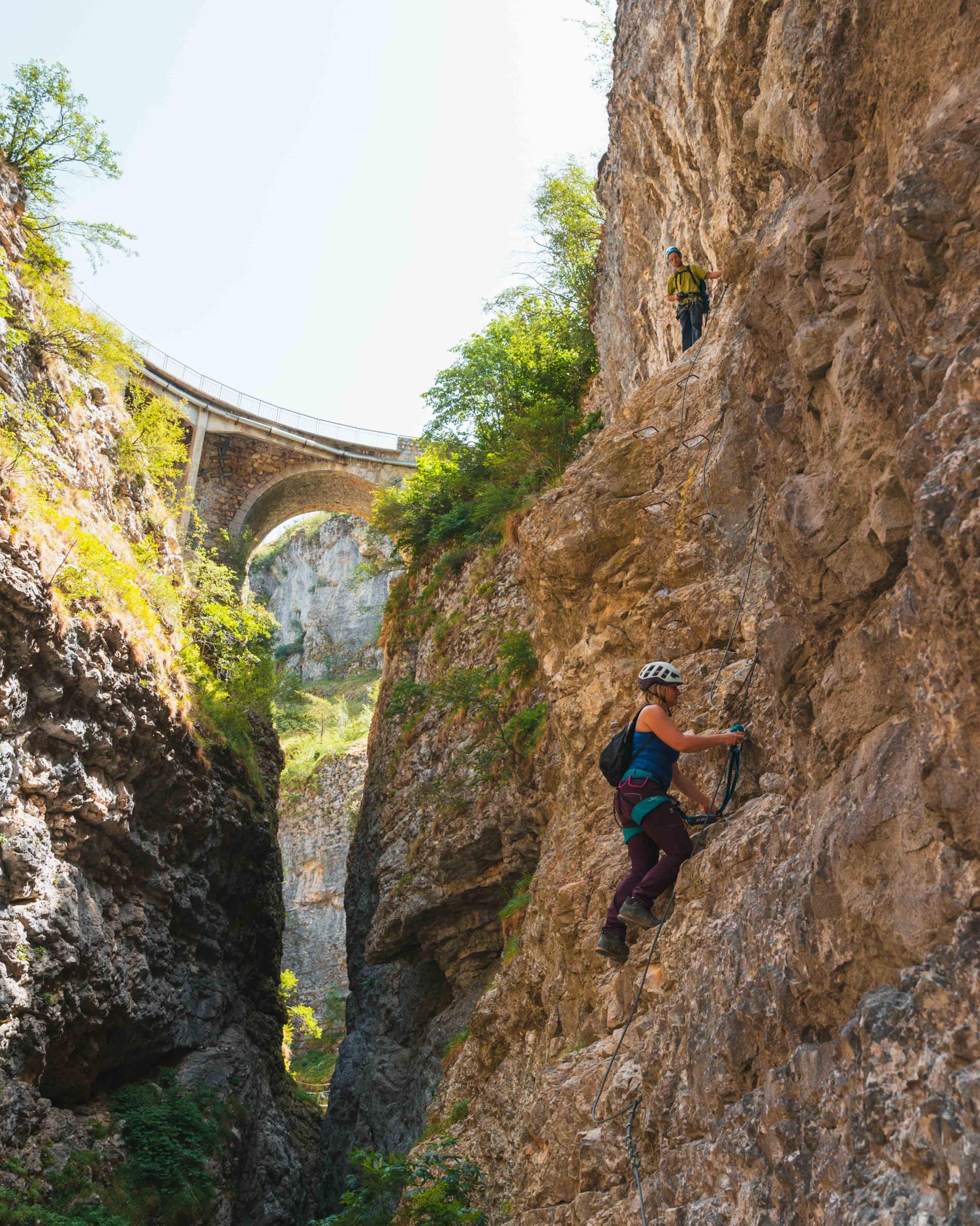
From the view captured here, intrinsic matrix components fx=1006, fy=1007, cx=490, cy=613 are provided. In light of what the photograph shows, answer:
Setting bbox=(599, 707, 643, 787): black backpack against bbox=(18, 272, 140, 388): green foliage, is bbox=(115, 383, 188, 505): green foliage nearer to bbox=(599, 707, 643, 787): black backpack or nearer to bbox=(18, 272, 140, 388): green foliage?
bbox=(18, 272, 140, 388): green foliage

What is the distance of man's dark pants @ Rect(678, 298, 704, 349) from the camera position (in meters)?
9.39

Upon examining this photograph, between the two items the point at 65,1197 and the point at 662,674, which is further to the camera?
the point at 65,1197

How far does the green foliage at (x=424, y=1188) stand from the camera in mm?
7000

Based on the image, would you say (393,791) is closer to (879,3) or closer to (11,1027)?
(11,1027)

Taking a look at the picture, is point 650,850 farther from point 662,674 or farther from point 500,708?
point 500,708

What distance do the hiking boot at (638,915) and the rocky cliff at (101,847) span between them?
6858 millimetres

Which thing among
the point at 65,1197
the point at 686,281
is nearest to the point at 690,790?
the point at 686,281

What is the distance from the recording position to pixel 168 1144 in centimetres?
1140

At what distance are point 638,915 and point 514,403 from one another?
623 inches

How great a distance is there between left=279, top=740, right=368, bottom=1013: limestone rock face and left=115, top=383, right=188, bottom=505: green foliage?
43.3 feet

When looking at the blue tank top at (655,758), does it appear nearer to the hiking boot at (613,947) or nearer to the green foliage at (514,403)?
the hiking boot at (613,947)

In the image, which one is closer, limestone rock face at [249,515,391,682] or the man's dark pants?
the man's dark pants

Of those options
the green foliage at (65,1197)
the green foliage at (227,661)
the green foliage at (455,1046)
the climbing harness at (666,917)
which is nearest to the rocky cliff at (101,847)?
the green foliage at (65,1197)

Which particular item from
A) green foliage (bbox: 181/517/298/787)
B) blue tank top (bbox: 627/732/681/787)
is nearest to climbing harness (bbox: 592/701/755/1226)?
blue tank top (bbox: 627/732/681/787)
